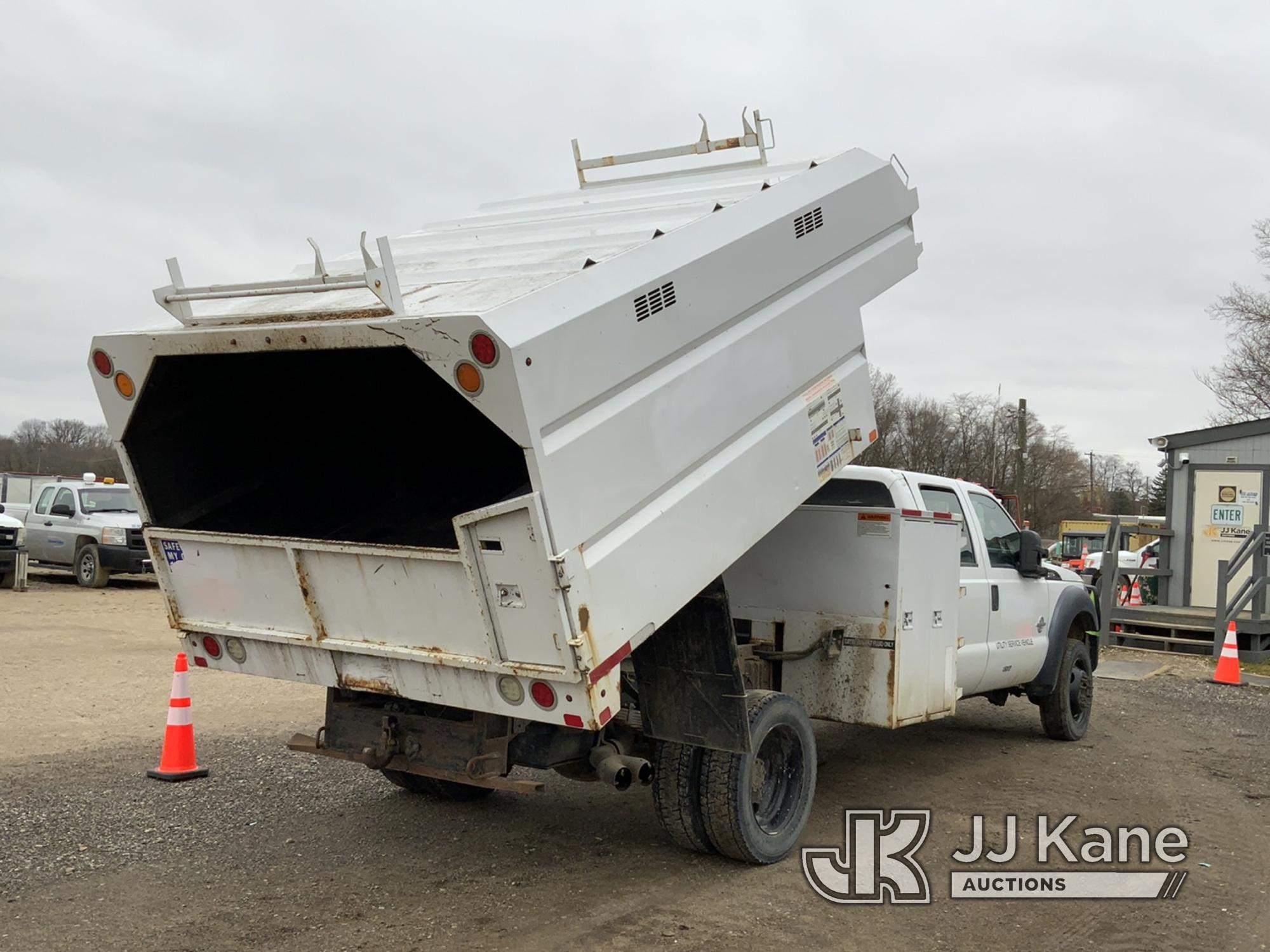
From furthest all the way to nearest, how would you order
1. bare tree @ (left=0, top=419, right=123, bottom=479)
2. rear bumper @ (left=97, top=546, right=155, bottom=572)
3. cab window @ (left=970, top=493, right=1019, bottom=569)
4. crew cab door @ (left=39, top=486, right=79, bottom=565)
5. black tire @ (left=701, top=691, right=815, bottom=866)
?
bare tree @ (left=0, top=419, right=123, bottom=479) < crew cab door @ (left=39, top=486, right=79, bottom=565) < rear bumper @ (left=97, top=546, right=155, bottom=572) < cab window @ (left=970, top=493, right=1019, bottom=569) < black tire @ (left=701, top=691, right=815, bottom=866)

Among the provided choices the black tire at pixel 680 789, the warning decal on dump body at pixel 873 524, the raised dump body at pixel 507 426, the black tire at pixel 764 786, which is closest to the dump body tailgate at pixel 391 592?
the raised dump body at pixel 507 426

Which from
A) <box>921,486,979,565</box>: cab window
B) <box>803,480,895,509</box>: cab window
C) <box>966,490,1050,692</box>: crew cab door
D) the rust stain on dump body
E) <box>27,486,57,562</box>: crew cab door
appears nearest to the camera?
the rust stain on dump body

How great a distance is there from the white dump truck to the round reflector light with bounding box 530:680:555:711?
13 millimetres

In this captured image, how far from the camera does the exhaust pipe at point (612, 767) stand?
5555mm

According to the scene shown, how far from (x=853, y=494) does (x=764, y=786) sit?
5.98ft

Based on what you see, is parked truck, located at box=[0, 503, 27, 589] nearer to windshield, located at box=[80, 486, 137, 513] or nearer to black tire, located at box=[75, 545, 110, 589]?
black tire, located at box=[75, 545, 110, 589]

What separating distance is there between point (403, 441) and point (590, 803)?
2.51m

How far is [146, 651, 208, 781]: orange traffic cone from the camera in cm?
749

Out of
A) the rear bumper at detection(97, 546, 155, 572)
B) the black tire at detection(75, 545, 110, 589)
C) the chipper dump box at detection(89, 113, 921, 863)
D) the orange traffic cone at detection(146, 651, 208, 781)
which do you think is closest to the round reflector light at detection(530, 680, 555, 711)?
the chipper dump box at detection(89, 113, 921, 863)

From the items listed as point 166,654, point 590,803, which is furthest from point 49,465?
point 590,803

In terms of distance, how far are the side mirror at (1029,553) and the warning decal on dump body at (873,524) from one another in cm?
226

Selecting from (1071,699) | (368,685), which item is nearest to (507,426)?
(368,685)

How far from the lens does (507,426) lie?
4.52 m

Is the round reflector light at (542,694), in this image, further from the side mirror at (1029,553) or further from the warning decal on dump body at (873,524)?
the side mirror at (1029,553)
